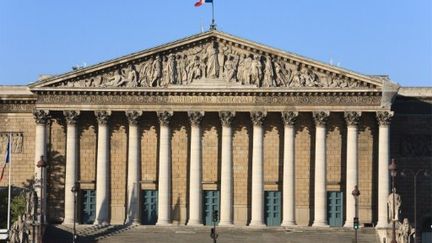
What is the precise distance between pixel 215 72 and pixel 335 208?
472 inches

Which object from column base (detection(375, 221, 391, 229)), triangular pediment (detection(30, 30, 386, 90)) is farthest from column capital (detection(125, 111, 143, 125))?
column base (detection(375, 221, 391, 229))

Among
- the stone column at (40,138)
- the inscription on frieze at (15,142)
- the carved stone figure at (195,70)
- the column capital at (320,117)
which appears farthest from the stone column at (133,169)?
the column capital at (320,117)

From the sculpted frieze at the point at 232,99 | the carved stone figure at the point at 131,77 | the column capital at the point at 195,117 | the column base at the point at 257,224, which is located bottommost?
the column base at the point at 257,224

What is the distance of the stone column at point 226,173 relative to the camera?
76.8 meters

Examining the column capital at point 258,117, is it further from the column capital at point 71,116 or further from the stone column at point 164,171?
the column capital at point 71,116

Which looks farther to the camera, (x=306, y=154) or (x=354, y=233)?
(x=306, y=154)

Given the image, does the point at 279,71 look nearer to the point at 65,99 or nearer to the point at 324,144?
the point at 324,144

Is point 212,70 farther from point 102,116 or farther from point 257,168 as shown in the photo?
point 102,116

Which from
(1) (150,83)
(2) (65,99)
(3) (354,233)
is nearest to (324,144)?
(3) (354,233)

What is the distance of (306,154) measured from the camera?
78312 millimetres

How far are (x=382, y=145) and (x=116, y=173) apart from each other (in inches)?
692

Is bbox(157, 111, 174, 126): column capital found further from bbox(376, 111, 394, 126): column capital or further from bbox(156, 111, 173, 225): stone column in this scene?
bbox(376, 111, 394, 126): column capital

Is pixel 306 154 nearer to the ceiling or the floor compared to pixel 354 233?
nearer to the ceiling

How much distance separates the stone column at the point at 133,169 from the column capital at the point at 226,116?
210 inches
